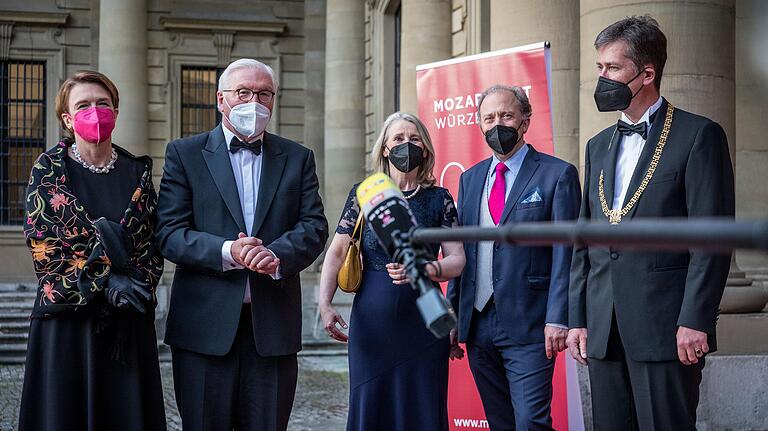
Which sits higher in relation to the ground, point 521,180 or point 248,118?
point 248,118

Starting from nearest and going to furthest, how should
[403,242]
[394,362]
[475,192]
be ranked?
[403,242] < [394,362] < [475,192]

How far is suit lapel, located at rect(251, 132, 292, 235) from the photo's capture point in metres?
4.64

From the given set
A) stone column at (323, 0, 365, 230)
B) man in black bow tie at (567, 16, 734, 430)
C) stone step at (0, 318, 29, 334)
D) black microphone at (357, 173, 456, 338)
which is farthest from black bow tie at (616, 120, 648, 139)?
stone step at (0, 318, 29, 334)

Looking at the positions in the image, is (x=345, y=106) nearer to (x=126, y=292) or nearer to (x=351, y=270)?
(x=351, y=270)

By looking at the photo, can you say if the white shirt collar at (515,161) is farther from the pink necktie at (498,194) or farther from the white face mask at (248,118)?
the white face mask at (248,118)

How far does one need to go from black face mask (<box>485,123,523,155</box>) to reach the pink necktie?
0.43ft

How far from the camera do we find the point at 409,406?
4852mm

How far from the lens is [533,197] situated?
16.4 feet

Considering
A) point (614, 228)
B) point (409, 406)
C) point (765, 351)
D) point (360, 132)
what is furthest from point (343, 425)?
point (360, 132)

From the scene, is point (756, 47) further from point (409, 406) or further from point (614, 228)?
point (614, 228)

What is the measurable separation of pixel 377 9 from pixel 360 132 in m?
2.17

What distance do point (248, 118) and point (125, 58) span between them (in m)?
15.9

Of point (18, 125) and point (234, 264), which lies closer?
point (234, 264)

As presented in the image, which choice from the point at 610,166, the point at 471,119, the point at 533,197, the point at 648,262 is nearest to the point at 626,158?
the point at 610,166
